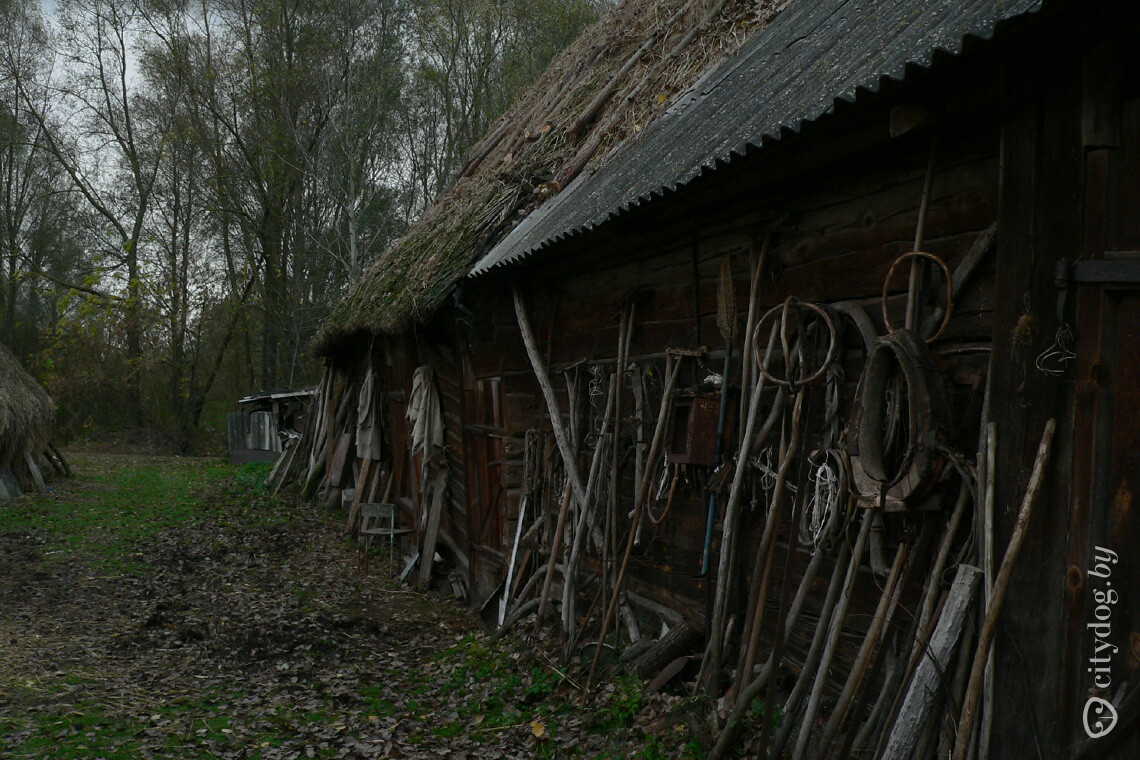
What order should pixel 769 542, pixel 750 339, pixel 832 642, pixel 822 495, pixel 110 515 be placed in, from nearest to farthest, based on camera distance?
pixel 832 642 < pixel 822 495 < pixel 769 542 < pixel 750 339 < pixel 110 515

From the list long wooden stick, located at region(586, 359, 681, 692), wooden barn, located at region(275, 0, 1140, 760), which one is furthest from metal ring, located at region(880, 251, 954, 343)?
long wooden stick, located at region(586, 359, 681, 692)

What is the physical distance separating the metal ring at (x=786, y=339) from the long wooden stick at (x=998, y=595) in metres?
0.97

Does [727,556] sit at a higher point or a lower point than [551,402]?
lower

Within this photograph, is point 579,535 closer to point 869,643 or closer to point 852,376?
point 852,376

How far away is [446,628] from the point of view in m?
7.22

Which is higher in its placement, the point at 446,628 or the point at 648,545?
A: the point at 648,545

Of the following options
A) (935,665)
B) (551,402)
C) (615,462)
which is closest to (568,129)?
(551,402)

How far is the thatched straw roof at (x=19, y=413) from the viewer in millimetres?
13508

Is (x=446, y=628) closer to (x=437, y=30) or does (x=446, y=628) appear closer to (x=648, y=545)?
(x=648, y=545)

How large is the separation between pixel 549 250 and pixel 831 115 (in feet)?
8.00

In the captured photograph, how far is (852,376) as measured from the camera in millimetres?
3660

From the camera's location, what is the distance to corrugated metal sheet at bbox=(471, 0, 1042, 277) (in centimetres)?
305

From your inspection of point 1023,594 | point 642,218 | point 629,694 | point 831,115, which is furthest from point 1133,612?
point 642,218

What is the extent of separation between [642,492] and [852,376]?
62.2 inches
